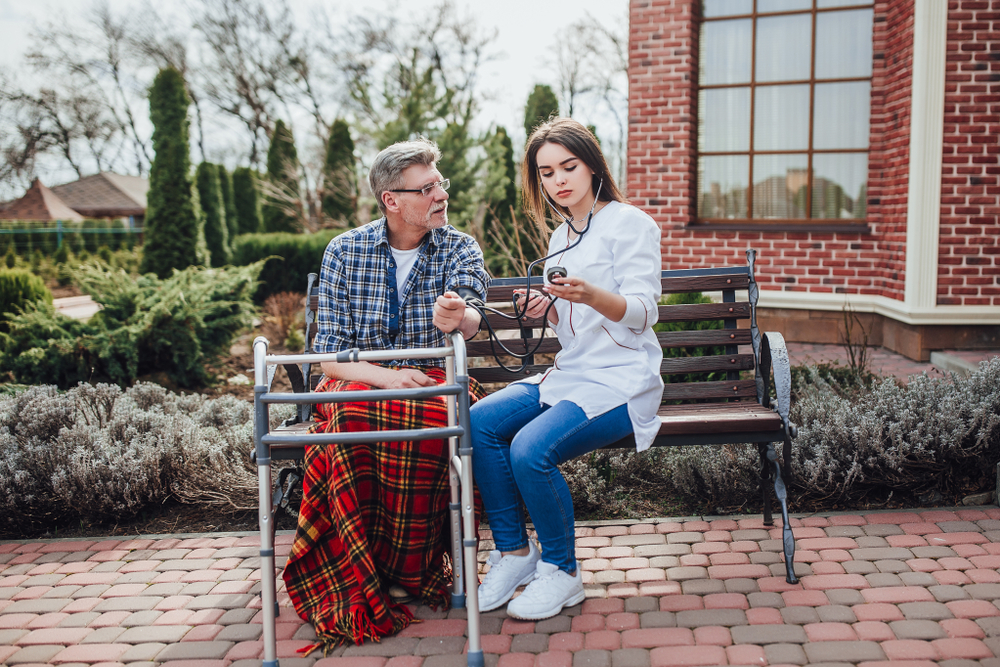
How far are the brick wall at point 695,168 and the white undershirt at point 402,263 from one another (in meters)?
4.66

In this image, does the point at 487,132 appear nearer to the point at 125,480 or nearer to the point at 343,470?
the point at 125,480

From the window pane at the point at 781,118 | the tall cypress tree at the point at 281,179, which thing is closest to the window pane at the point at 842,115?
the window pane at the point at 781,118

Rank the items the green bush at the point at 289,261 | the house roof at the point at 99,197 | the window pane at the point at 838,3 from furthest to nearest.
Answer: the house roof at the point at 99,197, the green bush at the point at 289,261, the window pane at the point at 838,3

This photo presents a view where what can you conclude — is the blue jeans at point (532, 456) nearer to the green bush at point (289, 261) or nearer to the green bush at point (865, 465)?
the green bush at point (865, 465)

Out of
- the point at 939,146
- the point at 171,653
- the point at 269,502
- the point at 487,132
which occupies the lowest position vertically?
the point at 171,653

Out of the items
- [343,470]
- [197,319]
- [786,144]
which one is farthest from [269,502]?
[786,144]

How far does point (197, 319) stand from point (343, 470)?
403 centimetres

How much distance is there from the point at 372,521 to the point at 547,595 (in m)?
0.63

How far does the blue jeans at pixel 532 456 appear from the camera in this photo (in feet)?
8.11

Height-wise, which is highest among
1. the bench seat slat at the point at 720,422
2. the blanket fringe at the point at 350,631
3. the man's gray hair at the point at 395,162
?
the man's gray hair at the point at 395,162

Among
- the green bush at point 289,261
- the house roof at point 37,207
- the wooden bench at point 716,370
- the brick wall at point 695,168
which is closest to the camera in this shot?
the wooden bench at point 716,370

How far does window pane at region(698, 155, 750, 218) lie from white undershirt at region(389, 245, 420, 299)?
5.02 m

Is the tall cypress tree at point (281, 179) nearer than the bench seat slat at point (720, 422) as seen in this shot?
No

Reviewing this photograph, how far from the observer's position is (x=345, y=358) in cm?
221
